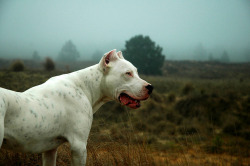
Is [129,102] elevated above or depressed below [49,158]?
above

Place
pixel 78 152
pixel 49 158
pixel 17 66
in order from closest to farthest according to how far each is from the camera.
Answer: pixel 78 152
pixel 49 158
pixel 17 66

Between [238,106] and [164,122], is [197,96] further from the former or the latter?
[164,122]

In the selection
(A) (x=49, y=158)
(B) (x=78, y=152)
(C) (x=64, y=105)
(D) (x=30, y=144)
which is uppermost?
(C) (x=64, y=105)

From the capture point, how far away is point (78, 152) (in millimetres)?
2621

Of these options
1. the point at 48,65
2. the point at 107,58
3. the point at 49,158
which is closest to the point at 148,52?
the point at 48,65

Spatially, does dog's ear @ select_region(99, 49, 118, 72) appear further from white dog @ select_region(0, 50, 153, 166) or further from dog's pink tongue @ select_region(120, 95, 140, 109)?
dog's pink tongue @ select_region(120, 95, 140, 109)

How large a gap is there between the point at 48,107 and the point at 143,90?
4.33ft

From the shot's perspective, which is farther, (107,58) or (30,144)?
(107,58)

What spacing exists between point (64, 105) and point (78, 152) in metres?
0.62

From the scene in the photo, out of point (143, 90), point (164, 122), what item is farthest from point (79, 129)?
point (164, 122)

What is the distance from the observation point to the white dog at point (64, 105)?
221 cm

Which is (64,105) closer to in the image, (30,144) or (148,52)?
(30,144)

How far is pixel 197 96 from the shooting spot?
67.2 ft

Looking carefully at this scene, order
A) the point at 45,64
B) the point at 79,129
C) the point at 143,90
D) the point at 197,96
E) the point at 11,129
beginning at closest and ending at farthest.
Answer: the point at 11,129 → the point at 79,129 → the point at 143,90 → the point at 197,96 → the point at 45,64
